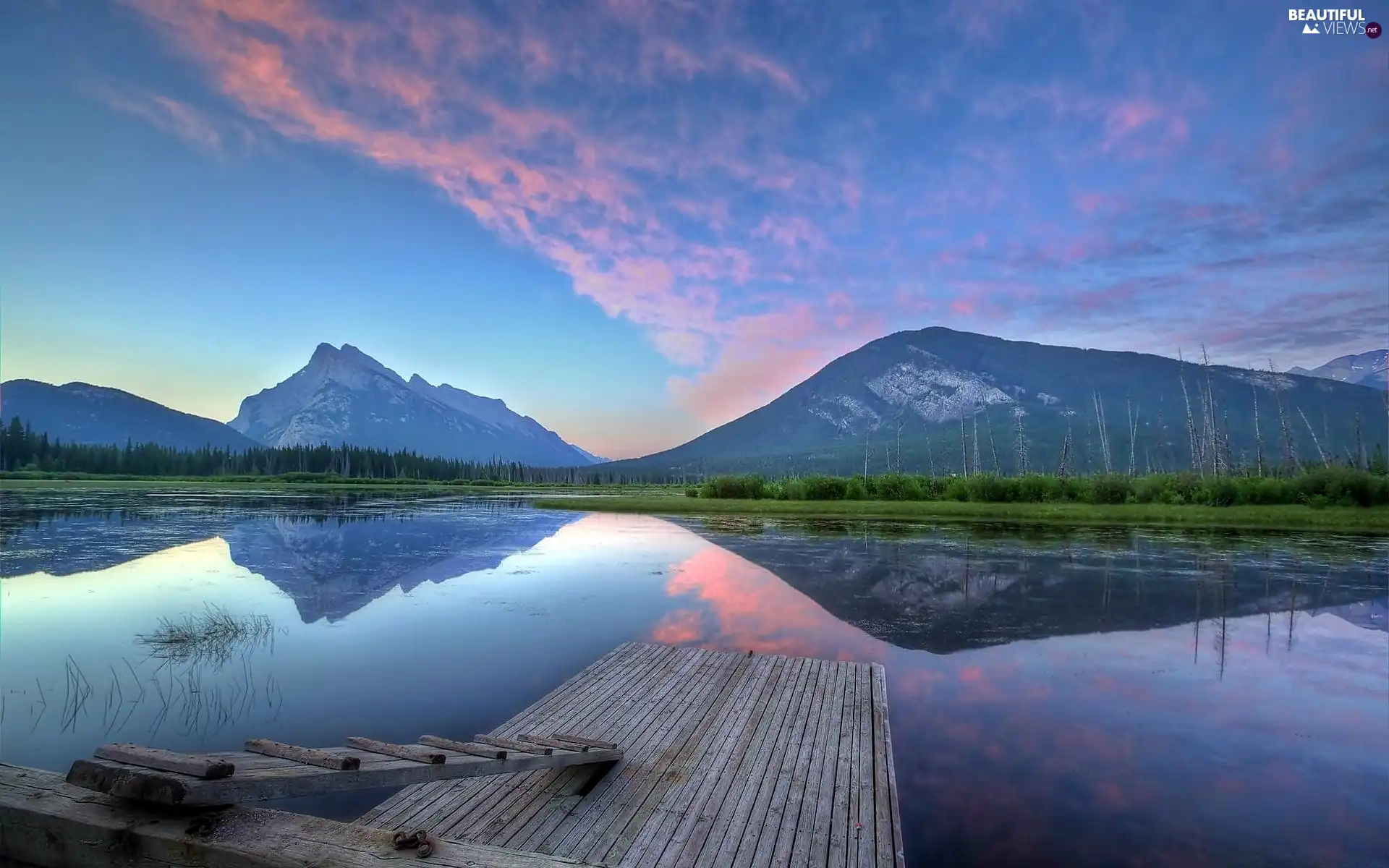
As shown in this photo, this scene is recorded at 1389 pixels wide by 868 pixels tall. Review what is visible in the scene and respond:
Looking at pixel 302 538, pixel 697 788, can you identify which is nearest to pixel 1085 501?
A: pixel 302 538

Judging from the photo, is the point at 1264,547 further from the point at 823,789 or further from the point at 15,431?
the point at 15,431

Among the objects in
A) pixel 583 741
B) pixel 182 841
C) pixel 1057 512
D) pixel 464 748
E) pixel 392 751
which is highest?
pixel 182 841

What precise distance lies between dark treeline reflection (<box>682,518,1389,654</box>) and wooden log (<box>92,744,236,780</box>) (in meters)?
15.3

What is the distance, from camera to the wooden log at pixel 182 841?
286cm

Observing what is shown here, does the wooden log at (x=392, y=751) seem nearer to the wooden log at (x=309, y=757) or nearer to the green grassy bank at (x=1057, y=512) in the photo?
Answer: the wooden log at (x=309, y=757)

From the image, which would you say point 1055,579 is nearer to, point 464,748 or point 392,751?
point 464,748

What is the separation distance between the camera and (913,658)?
15250 millimetres

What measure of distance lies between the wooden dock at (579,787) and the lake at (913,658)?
1054 millimetres

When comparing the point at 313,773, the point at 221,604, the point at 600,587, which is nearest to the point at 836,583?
the point at 600,587

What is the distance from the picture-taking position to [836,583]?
25.1 m

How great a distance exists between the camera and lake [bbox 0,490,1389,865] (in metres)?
8.55

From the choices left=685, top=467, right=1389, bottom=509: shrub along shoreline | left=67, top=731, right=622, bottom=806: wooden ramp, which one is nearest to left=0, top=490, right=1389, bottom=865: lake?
left=67, top=731, right=622, bottom=806: wooden ramp

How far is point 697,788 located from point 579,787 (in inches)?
54.6

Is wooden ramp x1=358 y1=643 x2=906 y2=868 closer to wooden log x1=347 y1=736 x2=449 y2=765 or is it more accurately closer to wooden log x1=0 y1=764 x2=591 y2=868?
wooden log x1=347 y1=736 x2=449 y2=765
